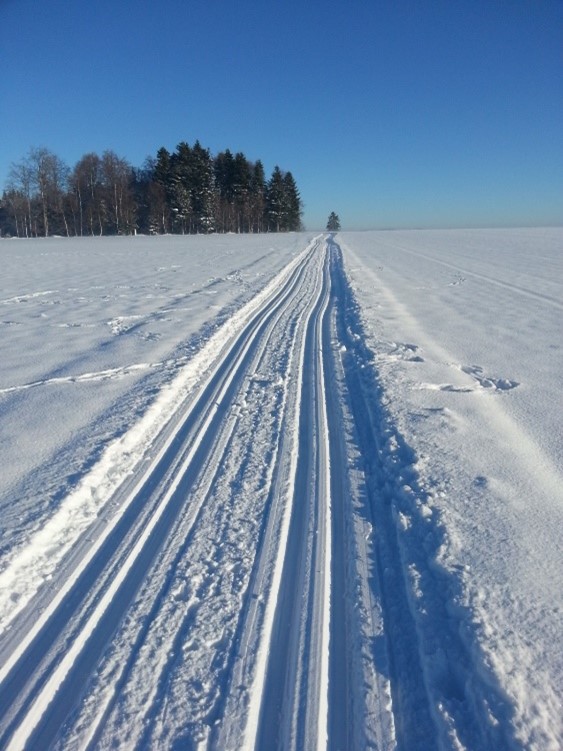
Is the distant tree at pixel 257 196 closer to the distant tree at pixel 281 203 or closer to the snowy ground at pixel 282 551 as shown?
the distant tree at pixel 281 203

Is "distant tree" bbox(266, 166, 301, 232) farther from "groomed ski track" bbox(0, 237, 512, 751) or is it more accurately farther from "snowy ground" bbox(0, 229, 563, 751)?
"groomed ski track" bbox(0, 237, 512, 751)

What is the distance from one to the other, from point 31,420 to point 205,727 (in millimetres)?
3708

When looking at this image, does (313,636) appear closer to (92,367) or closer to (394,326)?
(92,367)

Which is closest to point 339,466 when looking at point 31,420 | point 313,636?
point 313,636

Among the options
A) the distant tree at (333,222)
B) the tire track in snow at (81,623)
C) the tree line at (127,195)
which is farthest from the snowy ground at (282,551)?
the distant tree at (333,222)

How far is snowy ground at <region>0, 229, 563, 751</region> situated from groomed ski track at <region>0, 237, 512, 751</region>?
0.01 m

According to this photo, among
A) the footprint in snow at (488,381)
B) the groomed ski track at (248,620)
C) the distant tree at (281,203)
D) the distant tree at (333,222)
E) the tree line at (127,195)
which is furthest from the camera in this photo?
the distant tree at (333,222)

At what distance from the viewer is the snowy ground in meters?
1.95

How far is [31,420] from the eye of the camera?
471cm

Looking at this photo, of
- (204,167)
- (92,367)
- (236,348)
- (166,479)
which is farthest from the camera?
(204,167)

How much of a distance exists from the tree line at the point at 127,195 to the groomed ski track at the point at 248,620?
5382cm

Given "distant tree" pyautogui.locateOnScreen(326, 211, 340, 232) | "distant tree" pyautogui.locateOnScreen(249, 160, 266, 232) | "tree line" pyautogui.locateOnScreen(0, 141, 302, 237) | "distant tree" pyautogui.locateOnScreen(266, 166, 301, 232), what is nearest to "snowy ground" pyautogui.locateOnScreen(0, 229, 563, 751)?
"tree line" pyautogui.locateOnScreen(0, 141, 302, 237)

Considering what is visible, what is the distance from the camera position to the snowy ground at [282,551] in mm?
1948

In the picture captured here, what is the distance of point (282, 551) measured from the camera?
2.83 m
